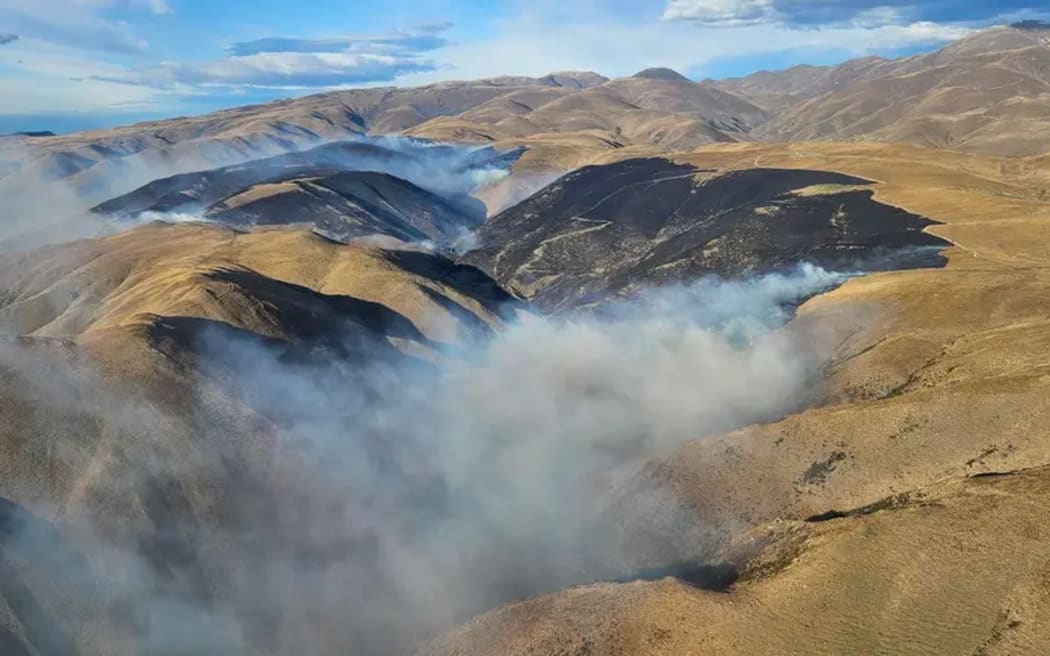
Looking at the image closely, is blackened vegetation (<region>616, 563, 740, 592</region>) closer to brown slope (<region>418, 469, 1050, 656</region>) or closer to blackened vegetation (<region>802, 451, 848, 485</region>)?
brown slope (<region>418, 469, 1050, 656</region>)

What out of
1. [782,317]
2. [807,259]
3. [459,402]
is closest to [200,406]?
[459,402]

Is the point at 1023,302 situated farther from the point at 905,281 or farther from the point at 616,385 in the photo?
the point at 616,385

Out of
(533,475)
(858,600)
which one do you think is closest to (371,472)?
(533,475)

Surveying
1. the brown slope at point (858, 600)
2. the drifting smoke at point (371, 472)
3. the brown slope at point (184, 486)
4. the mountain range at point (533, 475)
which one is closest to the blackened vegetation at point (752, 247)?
the mountain range at point (533, 475)

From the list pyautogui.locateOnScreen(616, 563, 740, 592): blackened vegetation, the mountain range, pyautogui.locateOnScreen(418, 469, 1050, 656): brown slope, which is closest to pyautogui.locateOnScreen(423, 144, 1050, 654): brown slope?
pyautogui.locateOnScreen(418, 469, 1050, 656): brown slope

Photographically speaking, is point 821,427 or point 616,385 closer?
point 821,427

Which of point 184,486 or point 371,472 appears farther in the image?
point 371,472

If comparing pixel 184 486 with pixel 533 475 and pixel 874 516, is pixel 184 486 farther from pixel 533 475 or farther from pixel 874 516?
pixel 874 516

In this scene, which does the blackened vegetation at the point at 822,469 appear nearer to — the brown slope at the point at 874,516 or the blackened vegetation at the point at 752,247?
the brown slope at the point at 874,516
